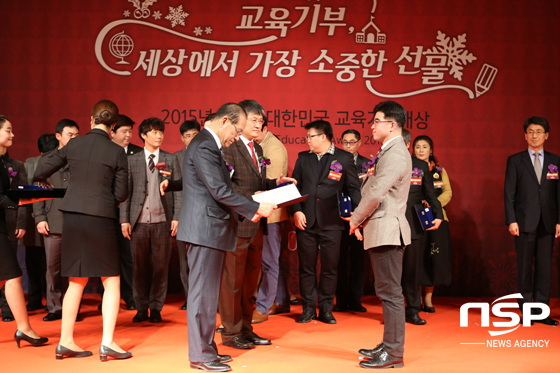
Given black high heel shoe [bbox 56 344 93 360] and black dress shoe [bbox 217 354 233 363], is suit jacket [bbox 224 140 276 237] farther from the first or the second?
black high heel shoe [bbox 56 344 93 360]

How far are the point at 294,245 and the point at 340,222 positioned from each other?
1317mm

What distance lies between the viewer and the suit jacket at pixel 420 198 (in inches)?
201

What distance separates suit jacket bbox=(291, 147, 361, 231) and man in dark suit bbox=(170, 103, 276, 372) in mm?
1747

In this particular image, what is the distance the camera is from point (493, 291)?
634 cm

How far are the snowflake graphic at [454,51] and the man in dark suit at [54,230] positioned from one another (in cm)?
397

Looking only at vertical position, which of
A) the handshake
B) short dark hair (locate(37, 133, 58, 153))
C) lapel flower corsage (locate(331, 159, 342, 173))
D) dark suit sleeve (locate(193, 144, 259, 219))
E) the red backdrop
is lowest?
the handshake

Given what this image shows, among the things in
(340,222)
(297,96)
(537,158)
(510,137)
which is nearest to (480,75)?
(510,137)

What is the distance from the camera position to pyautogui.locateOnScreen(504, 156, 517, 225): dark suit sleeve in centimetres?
520

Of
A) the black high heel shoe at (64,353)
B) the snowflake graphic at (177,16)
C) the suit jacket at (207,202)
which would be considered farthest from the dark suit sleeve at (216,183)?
the snowflake graphic at (177,16)

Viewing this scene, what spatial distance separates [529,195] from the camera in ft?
17.0

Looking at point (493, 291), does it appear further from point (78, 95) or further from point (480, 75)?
point (78, 95)

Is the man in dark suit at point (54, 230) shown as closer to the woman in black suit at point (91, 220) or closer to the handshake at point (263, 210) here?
the woman in black suit at point (91, 220)

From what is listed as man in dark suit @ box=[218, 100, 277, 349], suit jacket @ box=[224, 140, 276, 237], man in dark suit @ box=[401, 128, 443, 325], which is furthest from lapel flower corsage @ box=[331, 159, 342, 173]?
suit jacket @ box=[224, 140, 276, 237]

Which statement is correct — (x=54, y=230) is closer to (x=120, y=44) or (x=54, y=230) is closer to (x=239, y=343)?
(x=239, y=343)
